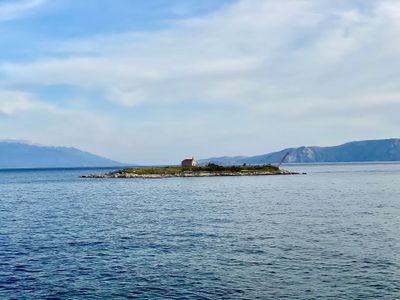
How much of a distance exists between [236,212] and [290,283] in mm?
42884

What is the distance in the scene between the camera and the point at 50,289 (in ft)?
108

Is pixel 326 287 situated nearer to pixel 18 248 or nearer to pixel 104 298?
pixel 104 298

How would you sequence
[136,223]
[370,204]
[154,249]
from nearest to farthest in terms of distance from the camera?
[154,249] → [136,223] → [370,204]

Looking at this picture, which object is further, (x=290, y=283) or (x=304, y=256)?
(x=304, y=256)

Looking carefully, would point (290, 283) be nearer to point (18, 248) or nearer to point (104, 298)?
point (104, 298)

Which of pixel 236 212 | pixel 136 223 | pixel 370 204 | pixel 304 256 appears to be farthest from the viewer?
pixel 370 204

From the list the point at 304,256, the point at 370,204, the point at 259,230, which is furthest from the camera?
the point at 370,204

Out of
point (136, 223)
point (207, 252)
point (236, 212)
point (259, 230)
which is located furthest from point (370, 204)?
point (207, 252)

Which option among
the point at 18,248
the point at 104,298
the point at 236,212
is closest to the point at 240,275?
the point at 104,298

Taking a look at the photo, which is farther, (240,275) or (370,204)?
(370,204)

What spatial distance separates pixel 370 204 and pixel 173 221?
39.8m

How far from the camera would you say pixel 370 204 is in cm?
8531

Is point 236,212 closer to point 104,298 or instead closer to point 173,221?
point 173,221

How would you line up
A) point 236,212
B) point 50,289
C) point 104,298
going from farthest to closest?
1. point 236,212
2. point 50,289
3. point 104,298
